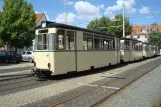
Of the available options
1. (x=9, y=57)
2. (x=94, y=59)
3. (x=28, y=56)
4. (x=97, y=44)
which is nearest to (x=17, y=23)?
(x=28, y=56)

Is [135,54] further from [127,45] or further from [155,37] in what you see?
[155,37]

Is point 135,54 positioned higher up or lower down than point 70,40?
lower down

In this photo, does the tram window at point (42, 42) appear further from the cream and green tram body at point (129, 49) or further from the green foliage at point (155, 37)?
the green foliage at point (155, 37)

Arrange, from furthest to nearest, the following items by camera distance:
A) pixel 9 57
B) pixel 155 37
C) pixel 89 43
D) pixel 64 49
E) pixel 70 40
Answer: pixel 155 37, pixel 9 57, pixel 89 43, pixel 70 40, pixel 64 49

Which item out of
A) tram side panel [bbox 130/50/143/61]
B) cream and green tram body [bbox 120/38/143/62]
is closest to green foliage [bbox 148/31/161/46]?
tram side panel [bbox 130/50/143/61]

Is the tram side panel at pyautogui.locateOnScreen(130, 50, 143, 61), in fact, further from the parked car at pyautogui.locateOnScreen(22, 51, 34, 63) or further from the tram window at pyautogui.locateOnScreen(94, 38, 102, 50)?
the tram window at pyautogui.locateOnScreen(94, 38, 102, 50)

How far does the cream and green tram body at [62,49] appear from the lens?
45.8ft

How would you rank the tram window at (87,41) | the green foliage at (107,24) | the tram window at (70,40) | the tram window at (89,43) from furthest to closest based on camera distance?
the green foliage at (107,24) → the tram window at (89,43) → the tram window at (87,41) → the tram window at (70,40)

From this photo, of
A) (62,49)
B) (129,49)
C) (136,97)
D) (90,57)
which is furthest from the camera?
(129,49)

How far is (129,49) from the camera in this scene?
29.9m

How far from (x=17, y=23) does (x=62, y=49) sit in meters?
21.6

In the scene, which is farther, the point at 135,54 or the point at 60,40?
the point at 135,54

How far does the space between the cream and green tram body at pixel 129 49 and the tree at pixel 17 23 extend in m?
14.1

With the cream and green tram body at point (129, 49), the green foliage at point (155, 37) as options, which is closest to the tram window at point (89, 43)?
the cream and green tram body at point (129, 49)
